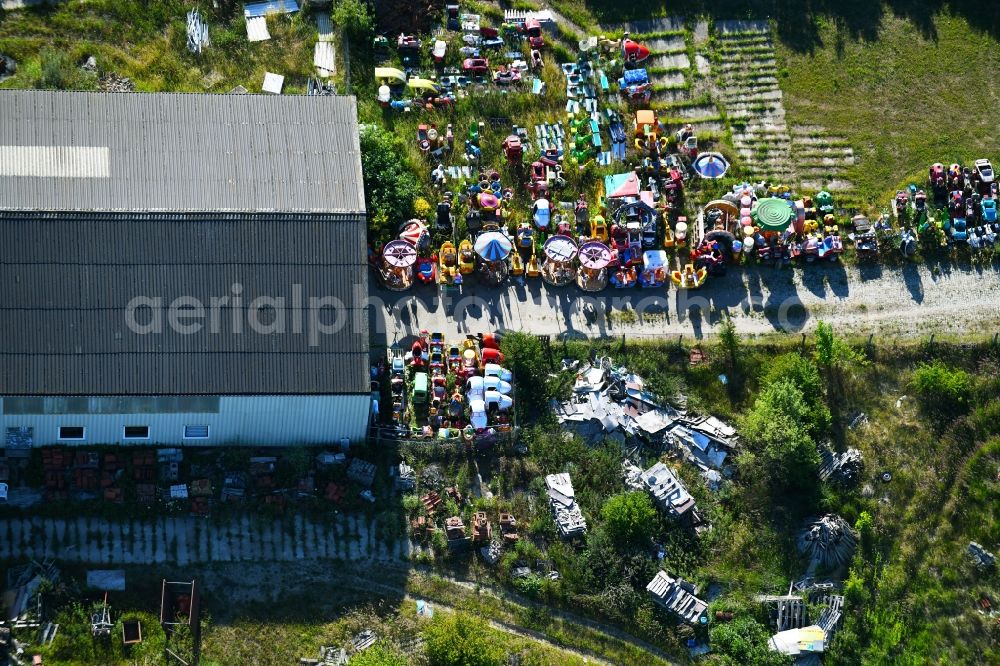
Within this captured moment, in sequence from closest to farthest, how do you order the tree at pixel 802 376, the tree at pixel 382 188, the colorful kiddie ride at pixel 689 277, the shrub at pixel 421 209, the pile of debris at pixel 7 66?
the tree at pixel 802 376 → the tree at pixel 382 188 → the shrub at pixel 421 209 → the colorful kiddie ride at pixel 689 277 → the pile of debris at pixel 7 66

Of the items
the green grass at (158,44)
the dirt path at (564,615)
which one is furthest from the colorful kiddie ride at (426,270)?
the dirt path at (564,615)

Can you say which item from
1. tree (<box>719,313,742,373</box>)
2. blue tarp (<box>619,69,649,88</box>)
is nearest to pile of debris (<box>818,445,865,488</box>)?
tree (<box>719,313,742,373</box>)

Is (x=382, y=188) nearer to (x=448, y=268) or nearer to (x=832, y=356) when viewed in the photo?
(x=448, y=268)

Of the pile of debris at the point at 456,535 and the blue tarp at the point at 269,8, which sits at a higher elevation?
the blue tarp at the point at 269,8

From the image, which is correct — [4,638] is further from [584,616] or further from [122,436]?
[584,616]

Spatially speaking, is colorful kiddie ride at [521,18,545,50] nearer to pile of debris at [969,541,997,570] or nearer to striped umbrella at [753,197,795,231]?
striped umbrella at [753,197,795,231]

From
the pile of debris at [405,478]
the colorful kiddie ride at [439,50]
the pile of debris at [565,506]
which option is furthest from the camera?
the colorful kiddie ride at [439,50]

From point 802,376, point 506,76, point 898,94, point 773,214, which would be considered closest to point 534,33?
point 506,76

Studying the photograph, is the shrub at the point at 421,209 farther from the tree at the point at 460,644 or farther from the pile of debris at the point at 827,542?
the pile of debris at the point at 827,542
